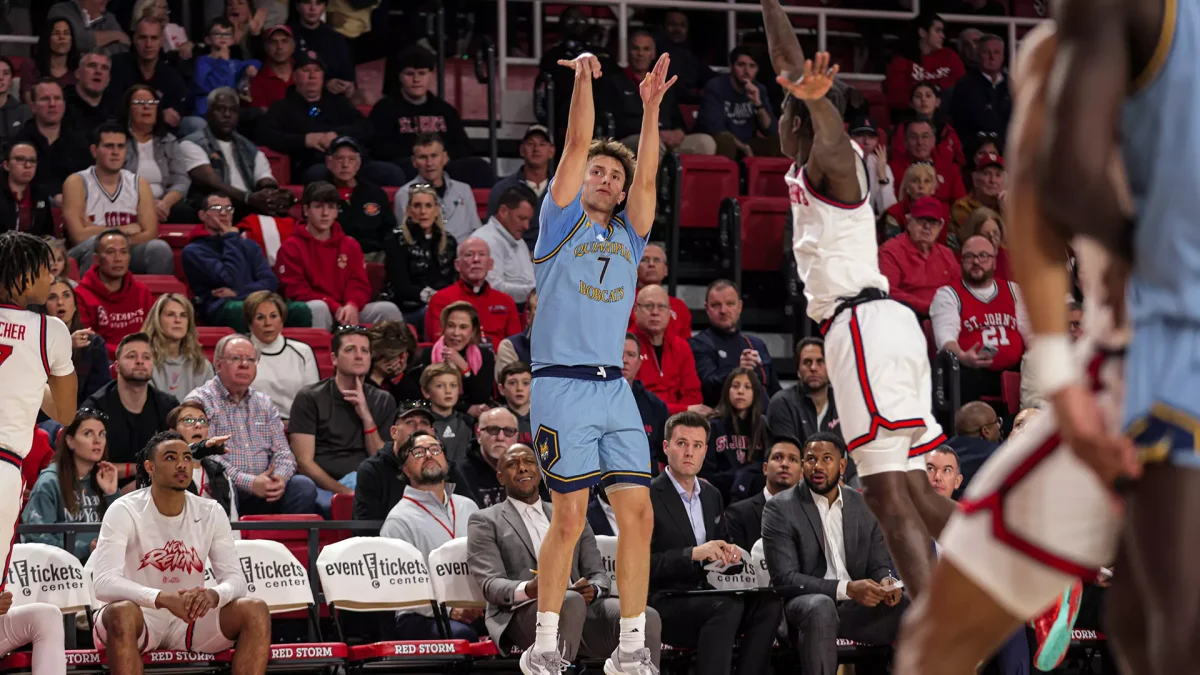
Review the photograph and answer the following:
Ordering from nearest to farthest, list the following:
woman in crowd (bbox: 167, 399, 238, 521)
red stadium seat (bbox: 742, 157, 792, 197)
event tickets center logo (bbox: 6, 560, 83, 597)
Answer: event tickets center logo (bbox: 6, 560, 83, 597), woman in crowd (bbox: 167, 399, 238, 521), red stadium seat (bbox: 742, 157, 792, 197)

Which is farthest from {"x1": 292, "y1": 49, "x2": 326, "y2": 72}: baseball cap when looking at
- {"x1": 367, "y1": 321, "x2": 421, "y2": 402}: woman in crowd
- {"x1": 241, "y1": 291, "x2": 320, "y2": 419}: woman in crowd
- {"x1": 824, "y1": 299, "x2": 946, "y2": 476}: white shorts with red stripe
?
{"x1": 824, "y1": 299, "x2": 946, "y2": 476}: white shorts with red stripe

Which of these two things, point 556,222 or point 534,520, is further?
point 534,520

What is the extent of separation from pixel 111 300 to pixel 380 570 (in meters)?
3.05

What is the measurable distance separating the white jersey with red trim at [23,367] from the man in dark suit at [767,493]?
4083mm

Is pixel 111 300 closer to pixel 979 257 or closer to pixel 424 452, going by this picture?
pixel 424 452

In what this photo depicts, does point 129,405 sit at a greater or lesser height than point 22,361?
lesser

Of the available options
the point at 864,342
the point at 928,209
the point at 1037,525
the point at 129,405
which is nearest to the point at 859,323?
the point at 864,342

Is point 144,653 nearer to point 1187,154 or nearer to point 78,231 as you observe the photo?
point 78,231

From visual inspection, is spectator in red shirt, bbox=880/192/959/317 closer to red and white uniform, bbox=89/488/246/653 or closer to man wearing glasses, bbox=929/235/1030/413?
man wearing glasses, bbox=929/235/1030/413

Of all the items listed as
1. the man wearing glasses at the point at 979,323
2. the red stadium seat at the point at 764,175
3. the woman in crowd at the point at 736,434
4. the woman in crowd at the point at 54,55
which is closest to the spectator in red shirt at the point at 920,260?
the man wearing glasses at the point at 979,323

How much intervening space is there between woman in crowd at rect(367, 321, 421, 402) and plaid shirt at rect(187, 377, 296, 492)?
2.88ft

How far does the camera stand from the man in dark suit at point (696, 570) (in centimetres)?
802

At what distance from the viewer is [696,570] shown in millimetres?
8539

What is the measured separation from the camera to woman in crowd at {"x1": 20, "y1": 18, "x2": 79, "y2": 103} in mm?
11883
